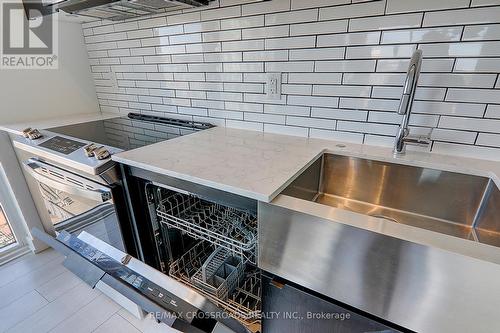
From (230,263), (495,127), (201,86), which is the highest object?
(201,86)

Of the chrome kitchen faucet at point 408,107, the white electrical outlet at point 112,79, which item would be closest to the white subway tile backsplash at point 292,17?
the chrome kitchen faucet at point 408,107

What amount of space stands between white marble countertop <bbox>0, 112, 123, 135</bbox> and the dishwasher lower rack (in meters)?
1.17

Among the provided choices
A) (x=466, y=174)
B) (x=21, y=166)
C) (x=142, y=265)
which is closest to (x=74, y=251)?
(x=142, y=265)

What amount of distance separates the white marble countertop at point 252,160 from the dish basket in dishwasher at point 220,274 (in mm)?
452

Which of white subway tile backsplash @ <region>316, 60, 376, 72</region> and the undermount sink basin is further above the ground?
white subway tile backsplash @ <region>316, 60, 376, 72</region>

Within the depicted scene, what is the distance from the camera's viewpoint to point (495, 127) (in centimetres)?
88

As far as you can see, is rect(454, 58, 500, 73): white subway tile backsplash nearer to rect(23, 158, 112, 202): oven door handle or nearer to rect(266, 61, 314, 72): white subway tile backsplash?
rect(266, 61, 314, 72): white subway tile backsplash

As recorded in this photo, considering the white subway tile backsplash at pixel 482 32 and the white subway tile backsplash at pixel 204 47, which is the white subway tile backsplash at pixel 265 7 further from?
the white subway tile backsplash at pixel 482 32

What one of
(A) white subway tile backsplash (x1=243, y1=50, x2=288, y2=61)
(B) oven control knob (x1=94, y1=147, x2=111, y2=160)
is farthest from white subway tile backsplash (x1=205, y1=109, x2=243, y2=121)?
(B) oven control knob (x1=94, y1=147, x2=111, y2=160)

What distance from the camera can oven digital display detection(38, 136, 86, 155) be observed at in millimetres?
1147

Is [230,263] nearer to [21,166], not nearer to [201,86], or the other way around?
[201,86]

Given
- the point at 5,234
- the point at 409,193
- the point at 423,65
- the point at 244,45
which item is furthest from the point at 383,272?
the point at 5,234

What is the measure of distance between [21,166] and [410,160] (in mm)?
2322

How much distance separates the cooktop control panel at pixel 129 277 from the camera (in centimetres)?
89
